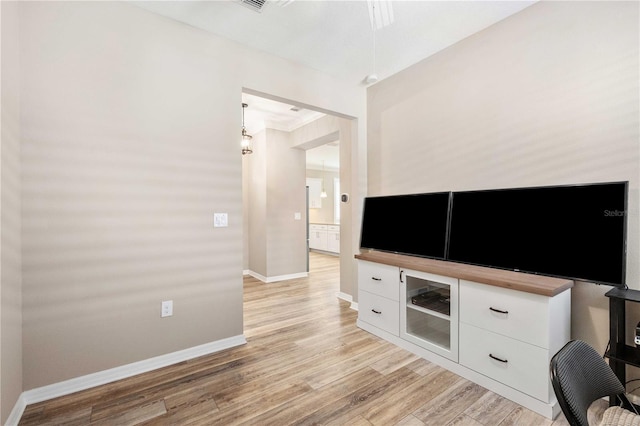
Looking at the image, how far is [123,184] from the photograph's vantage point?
2211 millimetres

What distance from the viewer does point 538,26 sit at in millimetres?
2270

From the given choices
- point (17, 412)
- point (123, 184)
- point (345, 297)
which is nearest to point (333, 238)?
point (345, 297)

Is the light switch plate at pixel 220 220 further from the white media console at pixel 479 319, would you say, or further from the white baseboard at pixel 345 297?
the white baseboard at pixel 345 297

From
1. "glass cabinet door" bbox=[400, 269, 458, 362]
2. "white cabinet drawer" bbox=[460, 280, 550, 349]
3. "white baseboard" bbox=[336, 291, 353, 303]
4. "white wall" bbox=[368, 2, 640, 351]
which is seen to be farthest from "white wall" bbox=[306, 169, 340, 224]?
"white cabinet drawer" bbox=[460, 280, 550, 349]

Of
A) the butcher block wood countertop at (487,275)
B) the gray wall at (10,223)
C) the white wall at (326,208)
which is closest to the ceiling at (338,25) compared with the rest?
the gray wall at (10,223)

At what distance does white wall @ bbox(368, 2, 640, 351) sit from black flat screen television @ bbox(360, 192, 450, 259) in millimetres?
215

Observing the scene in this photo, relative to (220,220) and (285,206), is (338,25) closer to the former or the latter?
(220,220)

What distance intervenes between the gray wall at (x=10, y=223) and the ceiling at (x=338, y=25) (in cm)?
94

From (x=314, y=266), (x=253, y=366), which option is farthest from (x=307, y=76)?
(x=314, y=266)

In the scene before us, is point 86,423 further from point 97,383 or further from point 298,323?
point 298,323

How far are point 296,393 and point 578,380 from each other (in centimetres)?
161

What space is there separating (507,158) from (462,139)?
1.53ft

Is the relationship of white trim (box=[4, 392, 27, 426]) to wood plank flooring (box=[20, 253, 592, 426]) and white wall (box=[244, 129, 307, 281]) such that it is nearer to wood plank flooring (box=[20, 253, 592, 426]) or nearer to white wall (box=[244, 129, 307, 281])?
wood plank flooring (box=[20, 253, 592, 426])

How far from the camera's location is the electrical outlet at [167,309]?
2.37 meters
